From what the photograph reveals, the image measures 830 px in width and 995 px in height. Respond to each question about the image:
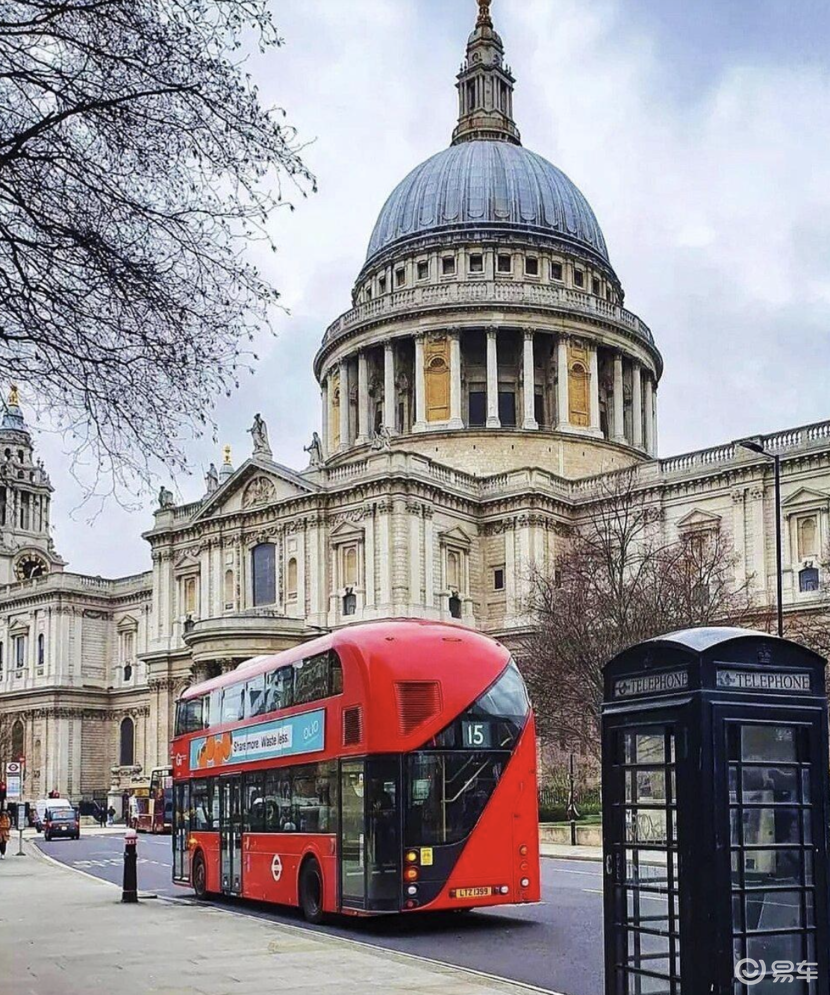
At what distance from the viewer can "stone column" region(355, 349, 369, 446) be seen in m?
84.4

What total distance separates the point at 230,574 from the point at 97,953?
5787cm

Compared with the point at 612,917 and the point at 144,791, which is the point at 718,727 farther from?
the point at 144,791

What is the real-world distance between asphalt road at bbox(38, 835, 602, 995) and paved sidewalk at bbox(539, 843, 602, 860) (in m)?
6.80

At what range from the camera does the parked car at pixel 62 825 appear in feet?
199

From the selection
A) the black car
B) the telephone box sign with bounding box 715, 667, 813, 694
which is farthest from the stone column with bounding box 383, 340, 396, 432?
the telephone box sign with bounding box 715, 667, 813, 694

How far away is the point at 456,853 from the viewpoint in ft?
63.2

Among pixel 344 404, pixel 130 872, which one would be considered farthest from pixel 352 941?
pixel 344 404

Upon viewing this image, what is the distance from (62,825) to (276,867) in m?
41.1

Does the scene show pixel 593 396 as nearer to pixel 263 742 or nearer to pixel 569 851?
pixel 569 851

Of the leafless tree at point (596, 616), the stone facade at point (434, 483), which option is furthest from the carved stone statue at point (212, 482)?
the leafless tree at point (596, 616)

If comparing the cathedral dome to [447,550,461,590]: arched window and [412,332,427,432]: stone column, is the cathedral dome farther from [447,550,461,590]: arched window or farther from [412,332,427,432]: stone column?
[447,550,461,590]: arched window

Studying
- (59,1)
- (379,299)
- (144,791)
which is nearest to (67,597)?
(144,791)

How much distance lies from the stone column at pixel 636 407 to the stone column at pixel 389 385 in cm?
1431

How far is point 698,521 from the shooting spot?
66500 millimetres
